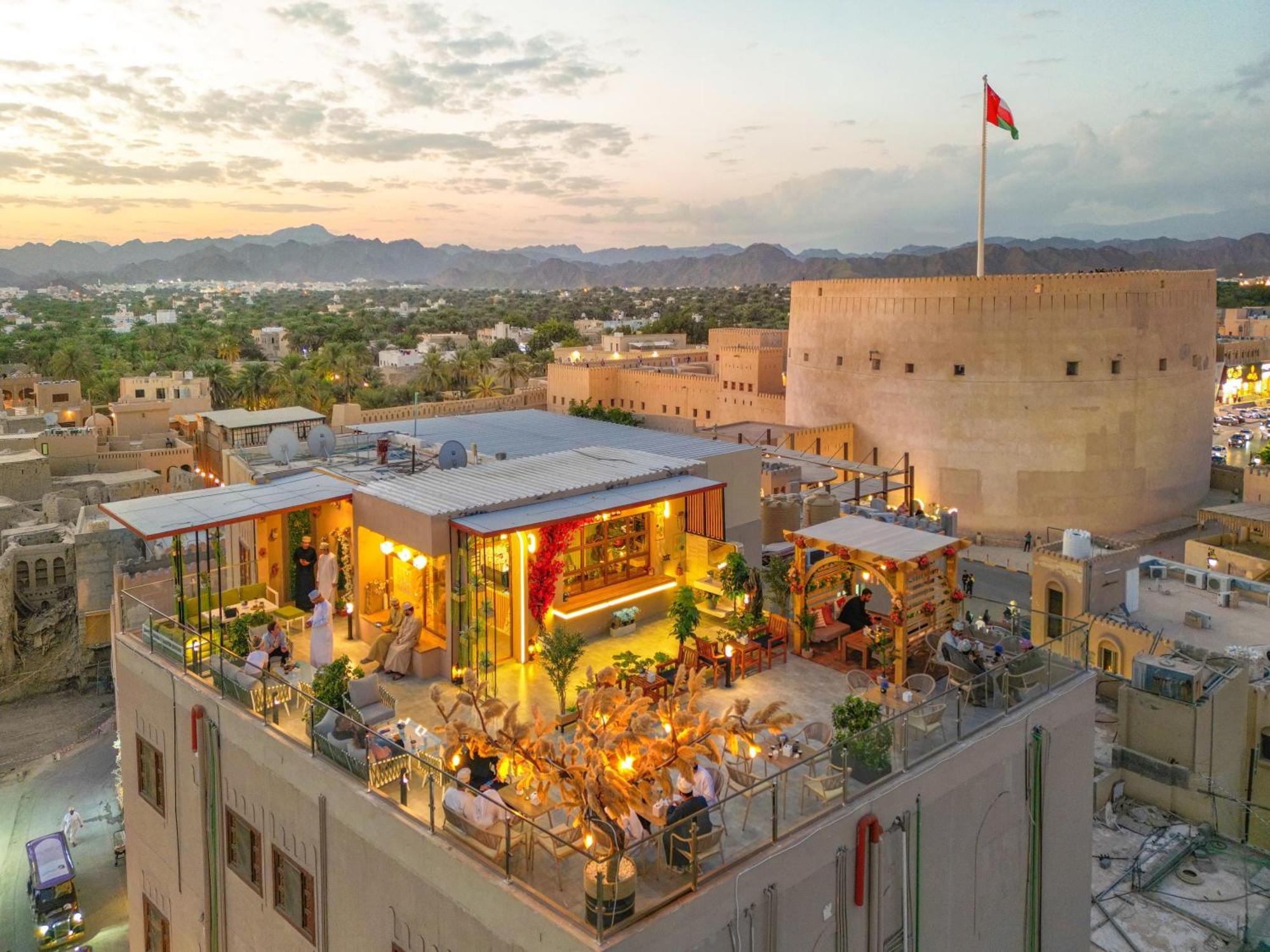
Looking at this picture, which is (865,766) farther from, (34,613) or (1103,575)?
(34,613)

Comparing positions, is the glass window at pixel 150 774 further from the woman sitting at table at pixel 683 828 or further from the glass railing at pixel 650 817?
the woman sitting at table at pixel 683 828

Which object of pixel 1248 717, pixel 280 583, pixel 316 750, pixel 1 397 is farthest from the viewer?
pixel 1 397

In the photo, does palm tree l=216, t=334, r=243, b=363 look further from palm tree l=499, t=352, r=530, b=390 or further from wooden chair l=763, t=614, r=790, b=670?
wooden chair l=763, t=614, r=790, b=670

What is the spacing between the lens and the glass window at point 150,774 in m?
10.6

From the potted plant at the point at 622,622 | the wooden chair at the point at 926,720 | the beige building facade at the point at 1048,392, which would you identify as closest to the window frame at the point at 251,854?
the potted plant at the point at 622,622

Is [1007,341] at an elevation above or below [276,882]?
above

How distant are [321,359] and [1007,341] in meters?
40.6

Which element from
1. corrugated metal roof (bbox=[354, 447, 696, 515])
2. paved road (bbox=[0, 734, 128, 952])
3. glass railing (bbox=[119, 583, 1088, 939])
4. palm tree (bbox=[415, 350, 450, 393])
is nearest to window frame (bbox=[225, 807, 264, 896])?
glass railing (bbox=[119, 583, 1088, 939])

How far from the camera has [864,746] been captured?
24.8ft

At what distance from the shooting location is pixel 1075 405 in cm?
3441

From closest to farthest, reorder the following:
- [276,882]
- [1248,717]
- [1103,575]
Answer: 1. [276,882]
2. [1248,717]
3. [1103,575]

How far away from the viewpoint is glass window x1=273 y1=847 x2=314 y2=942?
8.38 meters

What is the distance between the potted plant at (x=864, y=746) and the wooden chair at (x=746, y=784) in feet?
2.17

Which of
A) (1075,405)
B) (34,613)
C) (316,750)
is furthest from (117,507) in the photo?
(1075,405)
